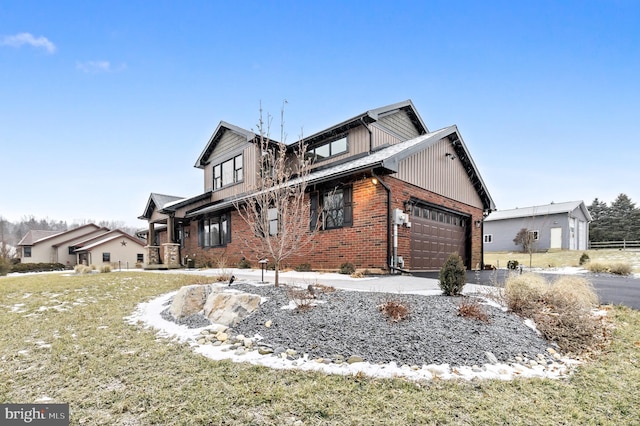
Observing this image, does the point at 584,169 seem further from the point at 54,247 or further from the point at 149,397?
the point at 54,247

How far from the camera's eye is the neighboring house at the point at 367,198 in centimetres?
1079

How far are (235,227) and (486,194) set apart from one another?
13.1 m

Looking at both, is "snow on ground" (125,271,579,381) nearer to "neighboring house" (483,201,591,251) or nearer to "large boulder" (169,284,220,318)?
"large boulder" (169,284,220,318)

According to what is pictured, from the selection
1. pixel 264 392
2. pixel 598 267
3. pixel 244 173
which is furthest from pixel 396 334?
pixel 598 267

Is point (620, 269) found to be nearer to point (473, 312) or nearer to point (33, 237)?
point (473, 312)

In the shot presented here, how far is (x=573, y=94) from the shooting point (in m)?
13.3

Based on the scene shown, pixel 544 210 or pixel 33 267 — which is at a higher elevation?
pixel 544 210

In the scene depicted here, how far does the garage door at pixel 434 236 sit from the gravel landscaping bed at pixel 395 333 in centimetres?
681

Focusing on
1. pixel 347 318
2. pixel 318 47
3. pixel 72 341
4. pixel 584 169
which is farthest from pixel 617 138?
pixel 72 341

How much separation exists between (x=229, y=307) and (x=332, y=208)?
7132mm

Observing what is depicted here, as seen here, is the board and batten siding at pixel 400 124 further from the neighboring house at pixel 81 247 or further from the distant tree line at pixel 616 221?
the distant tree line at pixel 616 221

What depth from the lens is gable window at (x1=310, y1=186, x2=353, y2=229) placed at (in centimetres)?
1145

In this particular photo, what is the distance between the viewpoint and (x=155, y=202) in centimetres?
2119

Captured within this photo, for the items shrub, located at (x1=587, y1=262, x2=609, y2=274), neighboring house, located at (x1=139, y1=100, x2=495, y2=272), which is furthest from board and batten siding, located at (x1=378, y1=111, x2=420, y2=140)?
shrub, located at (x1=587, y1=262, x2=609, y2=274)
